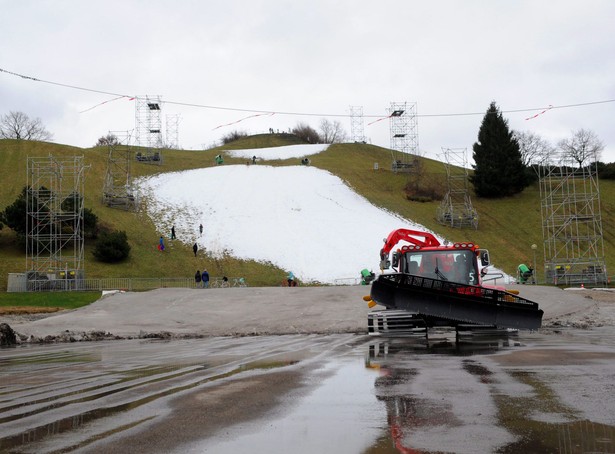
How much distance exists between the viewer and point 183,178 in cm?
7531

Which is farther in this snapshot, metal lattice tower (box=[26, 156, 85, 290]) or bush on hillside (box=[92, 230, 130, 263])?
bush on hillside (box=[92, 230, 130, 263])

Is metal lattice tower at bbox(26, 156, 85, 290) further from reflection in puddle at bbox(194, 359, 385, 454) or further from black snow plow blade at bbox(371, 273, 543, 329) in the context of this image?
reflection in puddle at bbox(194, 359, 385, 454)

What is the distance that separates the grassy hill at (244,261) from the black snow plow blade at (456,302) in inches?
1340

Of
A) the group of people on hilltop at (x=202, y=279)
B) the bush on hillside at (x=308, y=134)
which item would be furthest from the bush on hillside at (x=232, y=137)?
the group of people on hilltop at (x=202, y=279)

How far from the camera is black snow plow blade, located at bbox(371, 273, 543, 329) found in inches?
637

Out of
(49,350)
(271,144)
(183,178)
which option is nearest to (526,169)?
(183,178)

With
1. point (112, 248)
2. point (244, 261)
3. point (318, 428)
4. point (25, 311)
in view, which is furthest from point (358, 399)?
point (244, 261)

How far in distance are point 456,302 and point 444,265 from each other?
223 centimetres

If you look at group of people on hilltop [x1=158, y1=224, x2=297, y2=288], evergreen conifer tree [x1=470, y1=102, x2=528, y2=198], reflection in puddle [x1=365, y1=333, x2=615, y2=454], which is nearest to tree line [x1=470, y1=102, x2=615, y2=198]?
evergreen conifer tree [x1=470, y1=102, x2=528, y2=198]

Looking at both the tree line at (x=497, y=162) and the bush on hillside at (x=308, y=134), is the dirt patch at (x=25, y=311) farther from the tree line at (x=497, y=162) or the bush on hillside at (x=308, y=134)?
the bush on hillside at (x=308, y=134)

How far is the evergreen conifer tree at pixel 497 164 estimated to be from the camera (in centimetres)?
8012

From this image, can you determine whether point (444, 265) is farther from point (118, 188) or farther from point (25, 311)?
point (118, 188)

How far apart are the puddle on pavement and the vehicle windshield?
11.0ft

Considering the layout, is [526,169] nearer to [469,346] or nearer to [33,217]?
[33,217]
